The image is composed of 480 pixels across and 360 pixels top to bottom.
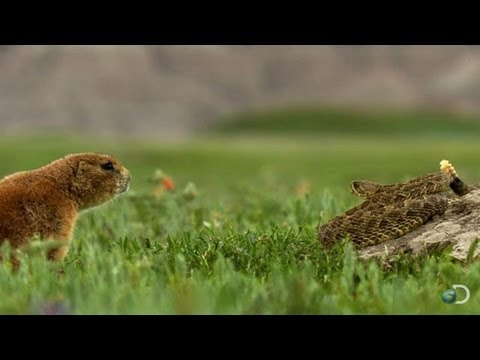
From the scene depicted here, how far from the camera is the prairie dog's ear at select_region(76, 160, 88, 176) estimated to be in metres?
6.82

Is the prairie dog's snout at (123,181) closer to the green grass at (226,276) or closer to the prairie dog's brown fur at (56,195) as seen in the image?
the prairie dog's brown fur at (56,195)

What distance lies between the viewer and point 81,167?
6863 millimetres

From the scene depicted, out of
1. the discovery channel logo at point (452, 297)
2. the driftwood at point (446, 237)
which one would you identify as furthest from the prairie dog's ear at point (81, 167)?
the discovery channel logo at point (452, 297)

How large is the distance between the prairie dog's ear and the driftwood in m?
2.40

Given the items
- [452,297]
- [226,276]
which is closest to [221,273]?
[226,276]

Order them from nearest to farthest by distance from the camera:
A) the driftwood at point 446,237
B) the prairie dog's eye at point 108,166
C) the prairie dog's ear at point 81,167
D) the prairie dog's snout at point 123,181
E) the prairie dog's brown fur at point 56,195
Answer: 1. the driftwood at point 446,237
2. the prairie dog's brown fur at point 56,195
3. the prairie dog's ear at point 81,167
4. the prairie dog's eye at point 108,166
5. the prairie dog's snout at point 123,181

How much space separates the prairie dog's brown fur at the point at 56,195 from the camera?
237 inches

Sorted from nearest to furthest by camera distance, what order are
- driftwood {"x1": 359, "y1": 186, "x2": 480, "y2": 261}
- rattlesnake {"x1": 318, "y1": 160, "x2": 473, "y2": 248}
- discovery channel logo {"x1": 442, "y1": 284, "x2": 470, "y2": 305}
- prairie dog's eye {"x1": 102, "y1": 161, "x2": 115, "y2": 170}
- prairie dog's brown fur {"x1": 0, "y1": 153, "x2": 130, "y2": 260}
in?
discovery channel logo {"x1": 442, "y1": 284, "x2": 470, "y2": 305} → driftwood {"x1": 359, "y1": 186, "x2": 480, "y2": 261} → prairie dog's brown fur {"x1": 0, "y1": 153, "x2": 130, "y2": 260} → rattlesnake {"x1": 318, "y1": 160, "x2": 473, "y2": 248} → prairie dog's eye {"x1": 102, "y1": 161, "x2": 115, "y2": 170}

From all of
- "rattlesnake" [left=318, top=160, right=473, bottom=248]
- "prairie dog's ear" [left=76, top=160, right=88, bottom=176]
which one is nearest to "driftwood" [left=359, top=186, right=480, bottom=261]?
"rattlesnake" [left=318, top=160, right=473, bottom=248]

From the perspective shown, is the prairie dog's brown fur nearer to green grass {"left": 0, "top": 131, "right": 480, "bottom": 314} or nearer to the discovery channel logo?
green grass {"left": 0, "top": 131, "right": 480, "bottom": 314}

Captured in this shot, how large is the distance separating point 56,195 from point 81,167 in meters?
Answer: 0.48

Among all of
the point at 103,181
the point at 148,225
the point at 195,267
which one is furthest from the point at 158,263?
the point at 148,225

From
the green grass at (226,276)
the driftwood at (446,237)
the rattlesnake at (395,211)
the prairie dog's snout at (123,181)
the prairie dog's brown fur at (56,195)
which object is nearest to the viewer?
the green grass at (226,276)

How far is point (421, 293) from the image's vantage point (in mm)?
4793
